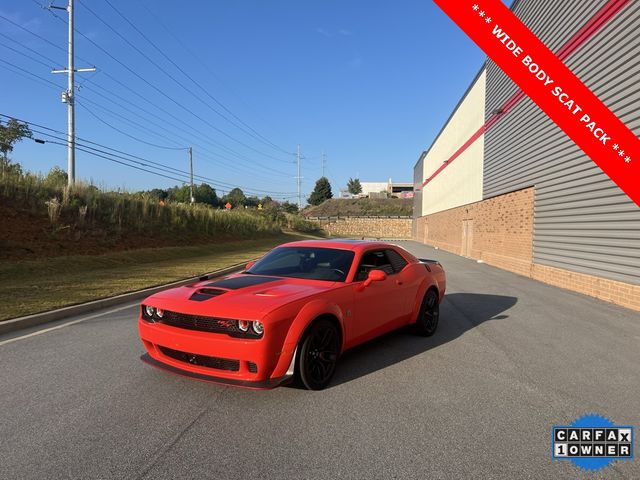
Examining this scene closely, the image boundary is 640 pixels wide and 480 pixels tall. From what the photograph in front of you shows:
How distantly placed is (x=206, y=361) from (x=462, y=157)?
27017 millimetres

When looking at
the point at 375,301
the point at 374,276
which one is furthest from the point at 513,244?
the point at 374,276

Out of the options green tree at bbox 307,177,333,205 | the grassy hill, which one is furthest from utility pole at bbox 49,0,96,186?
green tree at bbox 307,177,333,205

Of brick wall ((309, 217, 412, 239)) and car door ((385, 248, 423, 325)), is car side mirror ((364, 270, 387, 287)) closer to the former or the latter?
car door ((385, 248, 423, 325))

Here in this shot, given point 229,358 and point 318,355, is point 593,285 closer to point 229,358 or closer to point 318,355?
point 318,355

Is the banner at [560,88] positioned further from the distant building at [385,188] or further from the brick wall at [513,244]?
the distant building at [385,188]

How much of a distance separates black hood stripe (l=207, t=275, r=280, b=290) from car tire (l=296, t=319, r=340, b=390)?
876mm

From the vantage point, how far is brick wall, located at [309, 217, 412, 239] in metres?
76.5

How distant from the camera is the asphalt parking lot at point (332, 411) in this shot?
2.83 m

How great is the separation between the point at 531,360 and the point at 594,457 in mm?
2189

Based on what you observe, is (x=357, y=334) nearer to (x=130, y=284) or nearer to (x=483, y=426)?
(x=483, y=426)

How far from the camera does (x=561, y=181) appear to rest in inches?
489

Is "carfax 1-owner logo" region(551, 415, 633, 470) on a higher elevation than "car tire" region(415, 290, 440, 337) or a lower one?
lower

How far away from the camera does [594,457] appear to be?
10.1ft

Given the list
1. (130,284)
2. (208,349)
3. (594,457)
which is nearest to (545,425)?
(594,457)
